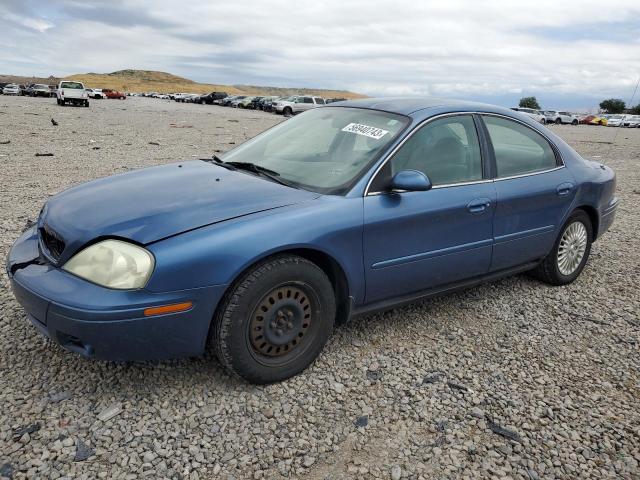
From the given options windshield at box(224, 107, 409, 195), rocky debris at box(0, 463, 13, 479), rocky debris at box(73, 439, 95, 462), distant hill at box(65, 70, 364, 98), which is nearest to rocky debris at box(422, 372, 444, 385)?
windshield at box(224, 107, 409, 195)

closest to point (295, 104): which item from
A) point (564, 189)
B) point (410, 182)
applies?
point (564, 189)

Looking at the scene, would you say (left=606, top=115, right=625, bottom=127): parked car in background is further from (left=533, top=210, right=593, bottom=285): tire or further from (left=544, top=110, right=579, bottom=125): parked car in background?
(left=533, top=210, right=593, bottom=285): tire

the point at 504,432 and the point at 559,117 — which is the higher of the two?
the point at 559,117

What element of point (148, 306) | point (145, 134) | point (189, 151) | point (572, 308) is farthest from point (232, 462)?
point (145, 134)

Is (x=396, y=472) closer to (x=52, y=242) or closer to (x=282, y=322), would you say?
(x=282, y=322)

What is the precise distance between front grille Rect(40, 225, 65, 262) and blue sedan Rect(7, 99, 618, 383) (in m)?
0.02

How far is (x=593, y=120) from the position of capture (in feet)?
159

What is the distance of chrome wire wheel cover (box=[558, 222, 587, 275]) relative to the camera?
4.47 metres

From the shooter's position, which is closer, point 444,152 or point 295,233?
point 295,233

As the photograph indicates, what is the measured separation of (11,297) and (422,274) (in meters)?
2.87

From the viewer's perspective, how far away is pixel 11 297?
378 cm

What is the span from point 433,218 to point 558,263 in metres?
1.76

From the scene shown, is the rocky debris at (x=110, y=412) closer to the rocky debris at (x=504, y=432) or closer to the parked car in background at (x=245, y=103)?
the rocky debris at (x=504, y=432)

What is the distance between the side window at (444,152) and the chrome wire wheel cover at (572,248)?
1299mm
